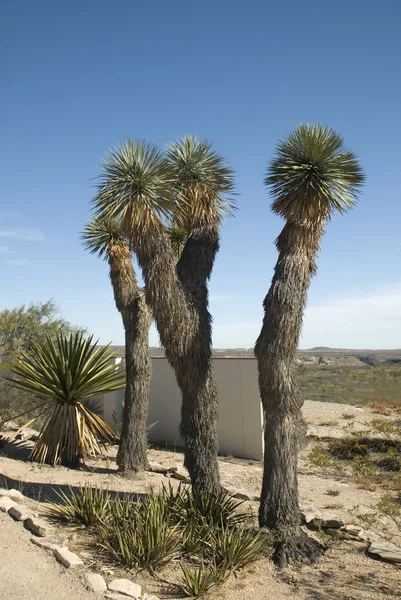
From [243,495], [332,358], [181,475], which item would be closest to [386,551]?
[243,495]

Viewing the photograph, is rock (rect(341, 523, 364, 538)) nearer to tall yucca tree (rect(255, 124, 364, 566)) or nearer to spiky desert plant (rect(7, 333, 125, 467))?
tall yucca tree (rect(255, 124, 364, 566))

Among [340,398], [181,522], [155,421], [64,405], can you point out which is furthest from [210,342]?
[340,398]

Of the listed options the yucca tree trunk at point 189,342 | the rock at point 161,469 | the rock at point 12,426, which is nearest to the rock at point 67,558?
the yucca tree trunk at point 189,342

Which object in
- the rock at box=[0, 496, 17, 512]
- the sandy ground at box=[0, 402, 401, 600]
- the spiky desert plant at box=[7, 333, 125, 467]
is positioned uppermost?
the spiky desert plant at box=[7, 333, 125, 467]

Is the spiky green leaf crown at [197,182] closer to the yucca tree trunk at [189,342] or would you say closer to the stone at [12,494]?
the yucca tree trunk at [189,342]

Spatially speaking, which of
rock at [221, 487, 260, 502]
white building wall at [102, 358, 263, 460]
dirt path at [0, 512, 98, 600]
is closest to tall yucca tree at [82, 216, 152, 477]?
rock at [221, 487, 260, 502]

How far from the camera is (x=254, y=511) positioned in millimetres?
8031

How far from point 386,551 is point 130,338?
5.90 m

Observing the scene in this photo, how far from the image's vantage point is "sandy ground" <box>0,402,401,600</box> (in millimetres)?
5414

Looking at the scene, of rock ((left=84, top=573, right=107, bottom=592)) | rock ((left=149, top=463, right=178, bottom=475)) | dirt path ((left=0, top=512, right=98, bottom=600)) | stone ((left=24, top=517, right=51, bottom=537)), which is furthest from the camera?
rock ((left=149, top=463, right=178, bottom=475))

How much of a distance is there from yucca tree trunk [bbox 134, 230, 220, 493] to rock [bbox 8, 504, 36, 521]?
2141 mm

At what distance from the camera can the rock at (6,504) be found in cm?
677

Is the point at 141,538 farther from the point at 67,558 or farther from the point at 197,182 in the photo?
the point at 197,182

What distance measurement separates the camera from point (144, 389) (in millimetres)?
10500
